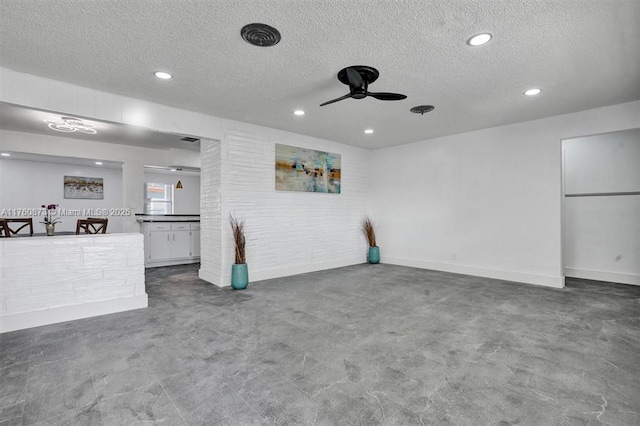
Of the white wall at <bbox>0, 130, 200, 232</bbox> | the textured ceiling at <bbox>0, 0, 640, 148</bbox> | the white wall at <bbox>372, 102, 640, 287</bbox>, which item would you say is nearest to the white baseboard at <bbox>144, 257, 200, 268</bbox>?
the white wall at <bbox>0, 130, 200, 232</bbox>

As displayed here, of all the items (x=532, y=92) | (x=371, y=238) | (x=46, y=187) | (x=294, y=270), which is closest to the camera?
(x=532, y=92)

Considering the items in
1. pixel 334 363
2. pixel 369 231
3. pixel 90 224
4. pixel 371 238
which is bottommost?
pixel 334 363

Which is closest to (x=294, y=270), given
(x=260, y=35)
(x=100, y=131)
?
(x=260, y=35)

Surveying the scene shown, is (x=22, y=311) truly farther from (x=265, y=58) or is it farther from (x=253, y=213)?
(x=265, y=58)

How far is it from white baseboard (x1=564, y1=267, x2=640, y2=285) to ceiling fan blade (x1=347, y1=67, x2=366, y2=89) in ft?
18.0

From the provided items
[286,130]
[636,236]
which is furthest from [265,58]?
[636,236]

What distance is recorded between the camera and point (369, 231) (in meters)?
7.12

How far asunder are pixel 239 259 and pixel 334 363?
2.87 metres

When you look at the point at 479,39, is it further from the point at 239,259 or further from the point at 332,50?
the point at 239,259

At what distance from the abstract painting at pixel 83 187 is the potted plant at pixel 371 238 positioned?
843cm

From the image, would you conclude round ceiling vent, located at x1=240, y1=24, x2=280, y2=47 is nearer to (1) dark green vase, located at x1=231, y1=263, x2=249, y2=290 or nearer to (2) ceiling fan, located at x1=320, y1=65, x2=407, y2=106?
(2) ceiling fan, located at x1=320, y1=65, x2=407, y2=106

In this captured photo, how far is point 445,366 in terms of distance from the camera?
7.60 ft

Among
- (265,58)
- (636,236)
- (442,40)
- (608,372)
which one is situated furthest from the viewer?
(636,236)

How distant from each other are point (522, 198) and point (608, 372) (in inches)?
137
